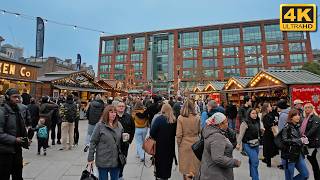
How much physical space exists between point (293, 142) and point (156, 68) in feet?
261

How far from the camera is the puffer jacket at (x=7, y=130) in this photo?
383 centimetres

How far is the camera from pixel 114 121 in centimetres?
422

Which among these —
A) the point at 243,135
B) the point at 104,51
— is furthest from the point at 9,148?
the point at 104,51

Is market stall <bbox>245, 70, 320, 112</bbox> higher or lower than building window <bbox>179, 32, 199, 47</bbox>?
lower

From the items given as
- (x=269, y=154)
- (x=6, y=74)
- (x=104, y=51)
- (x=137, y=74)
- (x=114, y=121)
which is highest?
(x=104, y=51)

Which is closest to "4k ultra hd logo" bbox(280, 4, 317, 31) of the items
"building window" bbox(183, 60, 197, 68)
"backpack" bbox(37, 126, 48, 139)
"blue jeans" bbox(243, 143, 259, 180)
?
"blue jeans" bbox(243, 143, 259, 180)

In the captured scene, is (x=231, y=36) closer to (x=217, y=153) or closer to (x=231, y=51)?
(x=231, y=51)

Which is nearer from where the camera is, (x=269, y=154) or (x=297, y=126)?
(x=297, y=126)

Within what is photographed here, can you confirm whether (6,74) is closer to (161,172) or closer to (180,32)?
(161,172)

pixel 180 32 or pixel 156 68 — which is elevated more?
pixel 180 32

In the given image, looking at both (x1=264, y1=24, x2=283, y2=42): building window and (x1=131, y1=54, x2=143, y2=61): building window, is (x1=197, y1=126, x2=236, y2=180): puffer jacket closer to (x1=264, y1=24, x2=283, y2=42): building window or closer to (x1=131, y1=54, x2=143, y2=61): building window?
(x1=264, y1=24, x2=283, y2=42): building window

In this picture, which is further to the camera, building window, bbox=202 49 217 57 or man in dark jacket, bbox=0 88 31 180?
building window, bbox=202 49 217 57

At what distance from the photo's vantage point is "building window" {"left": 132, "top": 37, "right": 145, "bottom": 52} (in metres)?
82.0

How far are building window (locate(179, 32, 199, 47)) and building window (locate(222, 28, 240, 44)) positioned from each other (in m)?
7.34
